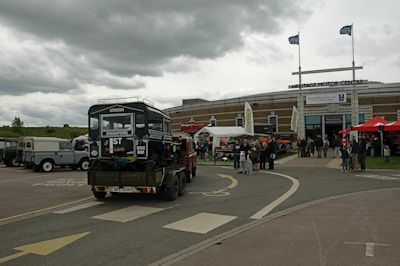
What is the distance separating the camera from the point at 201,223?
23.0ft

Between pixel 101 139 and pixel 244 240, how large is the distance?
562cm

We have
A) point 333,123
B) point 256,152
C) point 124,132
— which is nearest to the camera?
point 124,132

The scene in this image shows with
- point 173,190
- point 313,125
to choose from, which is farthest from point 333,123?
point 173,190

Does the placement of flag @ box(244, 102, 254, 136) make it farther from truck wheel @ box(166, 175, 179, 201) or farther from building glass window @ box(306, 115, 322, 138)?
building glass window @ box(306, 115, 322, 138)

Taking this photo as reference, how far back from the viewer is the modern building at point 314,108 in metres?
38.9

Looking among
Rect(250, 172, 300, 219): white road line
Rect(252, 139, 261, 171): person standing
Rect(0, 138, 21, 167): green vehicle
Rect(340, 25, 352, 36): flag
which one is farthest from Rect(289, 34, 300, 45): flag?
Rect(250, 172, 300, 219): white road line

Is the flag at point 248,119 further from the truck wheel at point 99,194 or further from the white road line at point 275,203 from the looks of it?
the truck wheel at point 99,194

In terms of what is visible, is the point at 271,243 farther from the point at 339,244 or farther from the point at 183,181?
the point at 183,181

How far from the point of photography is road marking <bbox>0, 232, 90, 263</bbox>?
5.18m

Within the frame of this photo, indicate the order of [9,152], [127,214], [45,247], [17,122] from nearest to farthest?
[45,247], [127,214], [9,152], [17,122]

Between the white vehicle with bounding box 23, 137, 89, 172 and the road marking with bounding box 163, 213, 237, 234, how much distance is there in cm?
1514

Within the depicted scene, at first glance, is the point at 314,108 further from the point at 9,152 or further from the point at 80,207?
the point at 80,207

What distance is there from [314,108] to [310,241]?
41.6 meters

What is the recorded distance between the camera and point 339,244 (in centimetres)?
542
